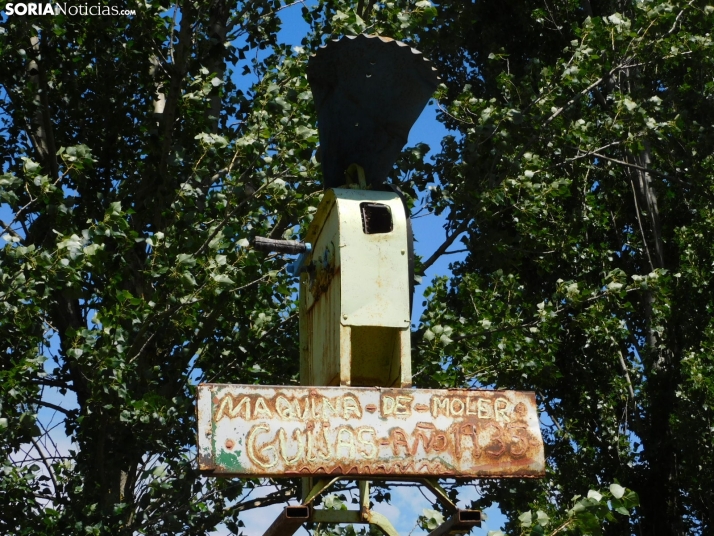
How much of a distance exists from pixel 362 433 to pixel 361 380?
20.2 inches

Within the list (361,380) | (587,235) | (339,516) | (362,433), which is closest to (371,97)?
(361,380)

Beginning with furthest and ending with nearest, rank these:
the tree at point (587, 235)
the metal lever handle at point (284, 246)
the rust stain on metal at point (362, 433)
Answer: the tree at point (587, 235) < the metal lever handle at point (284, 246) < the rust stain on metal at point (362, 433)

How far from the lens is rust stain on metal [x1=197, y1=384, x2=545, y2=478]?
14.9 feet

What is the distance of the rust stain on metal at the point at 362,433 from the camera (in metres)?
4.53

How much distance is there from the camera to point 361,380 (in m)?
5.09

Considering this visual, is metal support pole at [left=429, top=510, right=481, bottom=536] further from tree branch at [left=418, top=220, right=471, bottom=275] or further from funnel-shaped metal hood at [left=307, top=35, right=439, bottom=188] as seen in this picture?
tree branch at [left=418, top=220, right=471, bottom=275]

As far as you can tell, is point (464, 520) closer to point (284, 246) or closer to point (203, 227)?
point (284, 246)

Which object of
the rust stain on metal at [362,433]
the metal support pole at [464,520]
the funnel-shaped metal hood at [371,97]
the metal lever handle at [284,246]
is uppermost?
the funnel-shaped metal hood at [371,97]

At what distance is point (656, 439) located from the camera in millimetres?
14391

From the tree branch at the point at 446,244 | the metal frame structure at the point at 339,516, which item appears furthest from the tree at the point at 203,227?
the metal frame structure at the point at 339,516

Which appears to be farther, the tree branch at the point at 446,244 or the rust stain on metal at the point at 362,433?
the tree branch at the point at 446,244

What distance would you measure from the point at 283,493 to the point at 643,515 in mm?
6234

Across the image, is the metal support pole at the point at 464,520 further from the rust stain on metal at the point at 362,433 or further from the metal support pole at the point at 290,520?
the metal support pole at the point at 290,520

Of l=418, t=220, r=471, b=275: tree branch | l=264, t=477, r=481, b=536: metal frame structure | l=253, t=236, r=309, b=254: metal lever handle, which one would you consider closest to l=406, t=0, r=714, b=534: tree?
l=418, t=220, r=471, b=275: tree branch
